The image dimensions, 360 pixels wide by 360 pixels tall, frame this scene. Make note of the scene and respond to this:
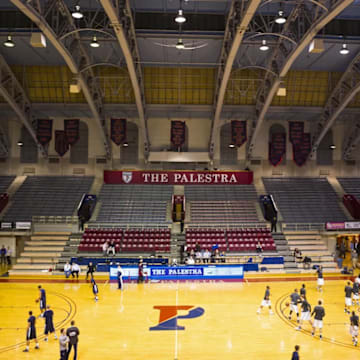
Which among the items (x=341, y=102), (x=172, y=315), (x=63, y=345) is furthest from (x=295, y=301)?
(x=341, y=102)

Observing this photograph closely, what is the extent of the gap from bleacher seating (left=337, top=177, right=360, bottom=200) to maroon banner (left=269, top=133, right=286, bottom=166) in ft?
24.2

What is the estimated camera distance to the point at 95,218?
111 ft

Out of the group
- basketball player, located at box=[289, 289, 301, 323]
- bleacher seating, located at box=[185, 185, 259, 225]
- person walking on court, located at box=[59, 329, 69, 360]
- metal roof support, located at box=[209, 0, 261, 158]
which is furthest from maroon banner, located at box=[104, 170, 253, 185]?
person walking on court, located at box=[59, 329, 69, 360]

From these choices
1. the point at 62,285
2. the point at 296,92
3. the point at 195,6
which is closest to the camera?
the point at 62,285

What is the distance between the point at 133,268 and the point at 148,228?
7708mm

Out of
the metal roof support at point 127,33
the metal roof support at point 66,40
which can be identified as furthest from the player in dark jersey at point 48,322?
the metal roof support at point 127,33

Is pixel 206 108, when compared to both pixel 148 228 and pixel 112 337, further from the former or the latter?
pixel 112 337

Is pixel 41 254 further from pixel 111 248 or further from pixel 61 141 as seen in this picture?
pixel 61 141

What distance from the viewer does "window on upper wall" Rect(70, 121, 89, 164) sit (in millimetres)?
39656

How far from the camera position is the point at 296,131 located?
38250mm

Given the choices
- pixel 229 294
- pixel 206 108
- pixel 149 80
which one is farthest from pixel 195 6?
pixel 229 294

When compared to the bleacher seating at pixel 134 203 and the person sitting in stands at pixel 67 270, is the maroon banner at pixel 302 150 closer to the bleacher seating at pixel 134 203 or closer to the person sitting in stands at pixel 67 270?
the bleacher seating at pixel 134 203

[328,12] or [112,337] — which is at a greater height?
[328,12]

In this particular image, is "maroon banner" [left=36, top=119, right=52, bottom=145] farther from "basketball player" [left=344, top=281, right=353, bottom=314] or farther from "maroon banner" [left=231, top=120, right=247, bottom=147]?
"basketball player" [left=344, top=281, right=353, bottom=314]
